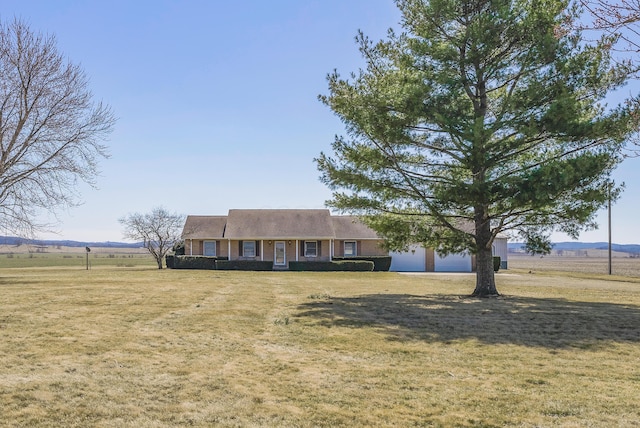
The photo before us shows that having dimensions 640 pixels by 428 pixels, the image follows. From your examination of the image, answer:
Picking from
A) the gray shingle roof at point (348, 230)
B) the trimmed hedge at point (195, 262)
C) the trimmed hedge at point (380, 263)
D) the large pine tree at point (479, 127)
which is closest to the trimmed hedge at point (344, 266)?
the trimmed hedge at point (380, 263)

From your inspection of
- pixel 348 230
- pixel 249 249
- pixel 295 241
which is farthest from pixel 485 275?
pixel 249 249

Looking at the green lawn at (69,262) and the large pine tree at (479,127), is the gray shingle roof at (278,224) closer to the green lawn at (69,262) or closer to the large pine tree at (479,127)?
the green lawn at (69,262)

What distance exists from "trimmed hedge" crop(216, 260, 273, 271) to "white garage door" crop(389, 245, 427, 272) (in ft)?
35.2

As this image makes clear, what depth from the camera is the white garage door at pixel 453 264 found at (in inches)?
1649

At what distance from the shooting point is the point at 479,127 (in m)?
14.7

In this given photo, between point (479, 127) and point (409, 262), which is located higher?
point (479, 127)

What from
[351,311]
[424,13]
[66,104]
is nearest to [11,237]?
[66,104]

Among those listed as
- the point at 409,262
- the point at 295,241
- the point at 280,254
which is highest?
the point at 295,241

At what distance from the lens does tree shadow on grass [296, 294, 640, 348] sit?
9.48 meters

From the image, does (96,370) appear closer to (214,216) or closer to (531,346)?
(531,346)

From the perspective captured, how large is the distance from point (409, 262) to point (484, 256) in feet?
80.5

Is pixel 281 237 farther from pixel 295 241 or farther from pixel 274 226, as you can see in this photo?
pixel 274 226

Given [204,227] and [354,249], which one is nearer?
[354,249]

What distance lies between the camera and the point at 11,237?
24047mm
